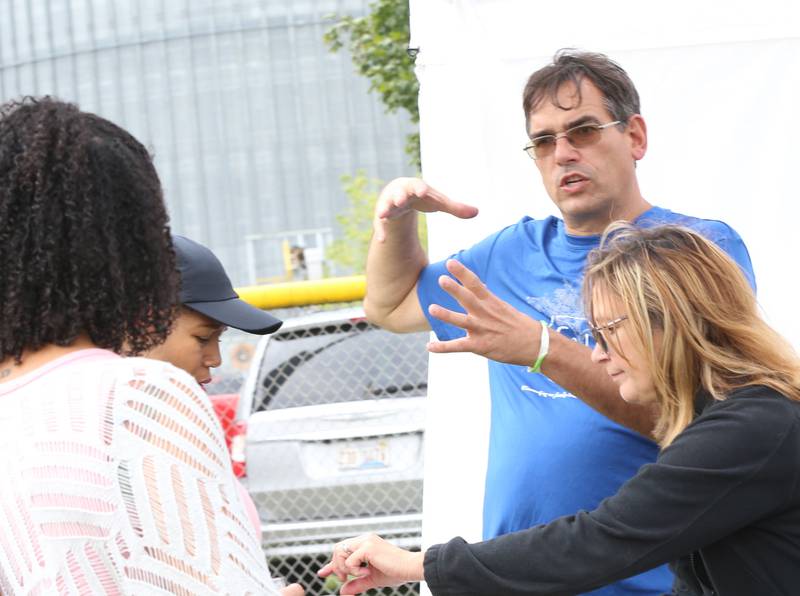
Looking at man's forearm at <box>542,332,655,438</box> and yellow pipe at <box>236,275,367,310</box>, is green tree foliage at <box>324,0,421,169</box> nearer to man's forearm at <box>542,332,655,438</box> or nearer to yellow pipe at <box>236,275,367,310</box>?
yellow pipe at <box>236,275,367,310</box>

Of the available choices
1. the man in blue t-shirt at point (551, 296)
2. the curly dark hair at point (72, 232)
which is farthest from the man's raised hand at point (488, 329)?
the curly dark hair at point (72, 232)

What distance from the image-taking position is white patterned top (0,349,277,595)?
4.26ft

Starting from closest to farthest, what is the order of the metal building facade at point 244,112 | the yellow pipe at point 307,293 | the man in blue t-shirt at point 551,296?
the man in blue t-shirt at point 551,296, the yellow pipe at point 307,293, the metal building facade at point 244,112

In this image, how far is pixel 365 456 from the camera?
554cm

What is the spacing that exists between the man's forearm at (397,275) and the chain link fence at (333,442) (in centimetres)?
258

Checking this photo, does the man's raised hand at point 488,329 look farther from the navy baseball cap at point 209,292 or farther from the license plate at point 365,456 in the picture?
the license plate at point 365,456

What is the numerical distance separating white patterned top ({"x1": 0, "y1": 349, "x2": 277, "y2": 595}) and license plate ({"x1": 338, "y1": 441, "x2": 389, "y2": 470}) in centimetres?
417

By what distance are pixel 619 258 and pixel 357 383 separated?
12.5 feet

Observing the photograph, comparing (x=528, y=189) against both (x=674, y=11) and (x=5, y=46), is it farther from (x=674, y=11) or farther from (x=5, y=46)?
(x=5, y=46)

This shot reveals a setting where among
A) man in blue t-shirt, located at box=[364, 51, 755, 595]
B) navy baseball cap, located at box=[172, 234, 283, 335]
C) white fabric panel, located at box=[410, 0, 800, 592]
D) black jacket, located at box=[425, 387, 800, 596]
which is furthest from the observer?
white fabric panel, located at box=[410, 0, 800, 592]

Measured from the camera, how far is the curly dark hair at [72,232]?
1.42m

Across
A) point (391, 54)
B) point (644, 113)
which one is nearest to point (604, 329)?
point (644, 113)

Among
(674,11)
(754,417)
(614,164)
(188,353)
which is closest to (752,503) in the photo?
(754,417)

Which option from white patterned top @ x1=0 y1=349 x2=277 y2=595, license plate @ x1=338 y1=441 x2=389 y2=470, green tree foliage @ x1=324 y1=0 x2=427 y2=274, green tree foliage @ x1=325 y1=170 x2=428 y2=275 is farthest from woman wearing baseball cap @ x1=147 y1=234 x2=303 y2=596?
green tree foliage @ x1=325 y1=170 x2=428 y2=275
